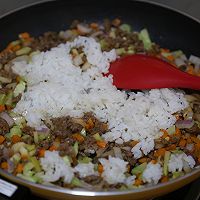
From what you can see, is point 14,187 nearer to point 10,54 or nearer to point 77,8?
point 10,54

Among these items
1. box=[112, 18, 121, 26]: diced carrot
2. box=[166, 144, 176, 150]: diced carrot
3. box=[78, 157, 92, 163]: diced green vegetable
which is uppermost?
box=[112, 18, 121, 26]: diced carrot

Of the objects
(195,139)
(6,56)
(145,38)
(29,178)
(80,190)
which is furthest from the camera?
(145,38)

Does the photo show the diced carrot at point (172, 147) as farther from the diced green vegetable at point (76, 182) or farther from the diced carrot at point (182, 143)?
the diced green vegetable at point (76, 182)

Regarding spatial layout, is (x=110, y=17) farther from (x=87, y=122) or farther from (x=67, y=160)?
(x=67, y=160)

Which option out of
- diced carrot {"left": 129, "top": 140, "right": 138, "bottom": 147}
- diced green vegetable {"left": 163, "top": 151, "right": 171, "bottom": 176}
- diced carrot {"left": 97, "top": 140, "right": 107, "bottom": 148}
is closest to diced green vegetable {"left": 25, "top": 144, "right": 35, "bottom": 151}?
diced carrot {"left": 97, "top": 140, "right": 107, "bottom": 148}

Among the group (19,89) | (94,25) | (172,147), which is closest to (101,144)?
(172,147)

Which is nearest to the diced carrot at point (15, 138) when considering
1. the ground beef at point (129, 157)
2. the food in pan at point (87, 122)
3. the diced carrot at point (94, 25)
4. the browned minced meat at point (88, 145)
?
the food in pan at point (87, 122)

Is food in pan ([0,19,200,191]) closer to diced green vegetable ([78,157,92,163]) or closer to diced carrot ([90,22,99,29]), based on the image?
diced green vegetable ([78,157,92,163])
